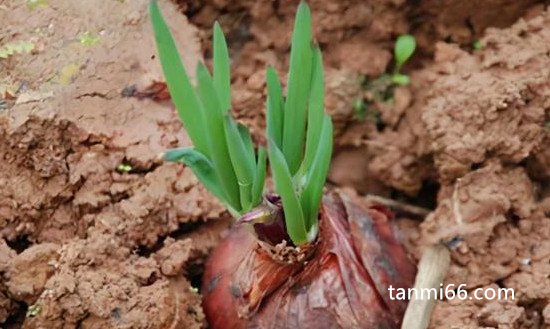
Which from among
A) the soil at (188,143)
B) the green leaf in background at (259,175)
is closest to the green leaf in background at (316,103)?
the green leaf in background at (259,175)

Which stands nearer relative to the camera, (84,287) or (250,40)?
(84,287)

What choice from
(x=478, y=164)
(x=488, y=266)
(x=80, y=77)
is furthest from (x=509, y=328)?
(x=80, y=77)

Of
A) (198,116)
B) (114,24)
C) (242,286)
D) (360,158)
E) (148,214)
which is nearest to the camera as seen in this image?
(198,116)

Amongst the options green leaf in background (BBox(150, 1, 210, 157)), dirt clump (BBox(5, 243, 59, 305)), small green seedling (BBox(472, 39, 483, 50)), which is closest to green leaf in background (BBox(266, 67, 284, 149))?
green leaf in background (BBox(150, 1, 210, 157))

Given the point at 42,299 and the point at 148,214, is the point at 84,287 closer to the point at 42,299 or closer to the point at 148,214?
the point at 42,299

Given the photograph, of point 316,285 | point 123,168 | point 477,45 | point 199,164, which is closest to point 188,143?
point 123,168

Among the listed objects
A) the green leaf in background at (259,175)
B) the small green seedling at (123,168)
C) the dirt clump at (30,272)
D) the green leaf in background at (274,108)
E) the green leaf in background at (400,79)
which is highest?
the green leaf in background at (274,108)

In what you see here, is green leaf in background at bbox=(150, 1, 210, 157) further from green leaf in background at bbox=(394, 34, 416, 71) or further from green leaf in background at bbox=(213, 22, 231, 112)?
green leaf in background at bbox=(394, 34, 416, 71)

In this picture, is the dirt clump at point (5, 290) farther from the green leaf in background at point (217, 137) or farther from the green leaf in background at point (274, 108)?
the green leaf in background at point (274, 108)
